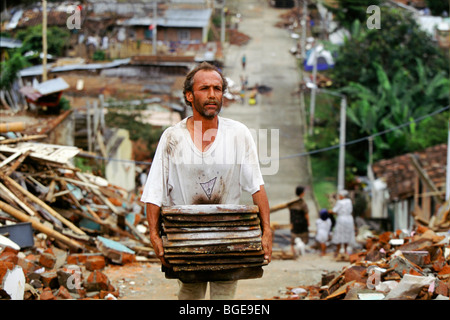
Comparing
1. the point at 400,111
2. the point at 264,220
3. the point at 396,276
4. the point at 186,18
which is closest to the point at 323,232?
the point at 396,276

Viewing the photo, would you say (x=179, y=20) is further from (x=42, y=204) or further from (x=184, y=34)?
(x=42, y=204)

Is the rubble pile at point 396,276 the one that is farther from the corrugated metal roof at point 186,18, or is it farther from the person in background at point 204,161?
the corrugated metal roof at point 186,18

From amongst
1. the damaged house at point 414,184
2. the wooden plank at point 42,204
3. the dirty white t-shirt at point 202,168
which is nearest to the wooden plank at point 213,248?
the dirty white t-shirt at point 202,168

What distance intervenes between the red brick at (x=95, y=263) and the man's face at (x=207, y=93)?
477cm

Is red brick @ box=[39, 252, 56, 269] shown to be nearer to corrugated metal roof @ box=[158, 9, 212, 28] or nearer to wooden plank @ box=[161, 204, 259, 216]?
wooden plank @ box=[161, 204, 259, 216]

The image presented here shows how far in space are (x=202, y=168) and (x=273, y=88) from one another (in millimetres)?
39223

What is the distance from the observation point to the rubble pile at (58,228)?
25.3ft

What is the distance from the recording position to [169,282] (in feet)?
28.7

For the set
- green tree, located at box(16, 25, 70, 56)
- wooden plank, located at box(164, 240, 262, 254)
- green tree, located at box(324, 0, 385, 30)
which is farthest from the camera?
green tree, located at box(324, 0, 385, 30)

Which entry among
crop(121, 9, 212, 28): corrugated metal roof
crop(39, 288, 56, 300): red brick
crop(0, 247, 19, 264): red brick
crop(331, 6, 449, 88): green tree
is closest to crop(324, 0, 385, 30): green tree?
crop(331, 6, 449, 88): green tree

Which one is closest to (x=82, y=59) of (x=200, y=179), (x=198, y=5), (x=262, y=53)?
(x=198, y=5)

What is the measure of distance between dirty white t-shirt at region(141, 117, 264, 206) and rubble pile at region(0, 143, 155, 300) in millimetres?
1911

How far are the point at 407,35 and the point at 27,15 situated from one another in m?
Answer: 20.4

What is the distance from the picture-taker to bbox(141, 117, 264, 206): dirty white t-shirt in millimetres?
5047
